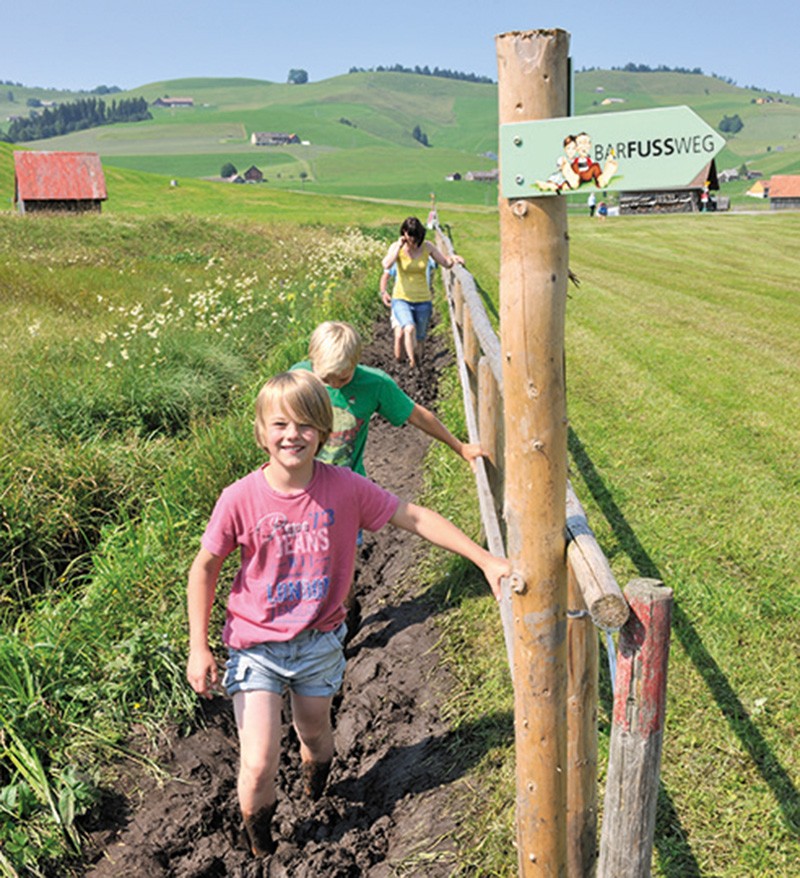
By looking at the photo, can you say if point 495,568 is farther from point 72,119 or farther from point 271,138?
point 72,119

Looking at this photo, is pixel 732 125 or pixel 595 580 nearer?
pixel 595 580

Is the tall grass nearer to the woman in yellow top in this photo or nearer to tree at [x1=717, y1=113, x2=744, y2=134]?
the woman in yellow top

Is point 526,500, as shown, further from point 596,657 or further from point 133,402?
point 133,402

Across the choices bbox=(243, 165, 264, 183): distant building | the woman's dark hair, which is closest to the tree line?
bbox=(243, 165, 264, 183): distant building

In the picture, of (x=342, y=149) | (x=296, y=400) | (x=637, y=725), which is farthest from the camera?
(x=342, y=149)

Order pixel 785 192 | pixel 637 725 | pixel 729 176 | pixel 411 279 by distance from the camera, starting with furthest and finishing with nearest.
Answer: pixel 729 176
pixel 785 192
pixel 411 279
pixel 637 725

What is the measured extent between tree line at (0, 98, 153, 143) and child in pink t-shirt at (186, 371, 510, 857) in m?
187

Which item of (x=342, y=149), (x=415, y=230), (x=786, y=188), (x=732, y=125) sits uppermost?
(x=732, y=125)

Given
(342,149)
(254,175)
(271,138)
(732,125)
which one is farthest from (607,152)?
(732,125)

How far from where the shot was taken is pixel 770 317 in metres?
12.0

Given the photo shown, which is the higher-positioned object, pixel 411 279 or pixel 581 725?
pixel 411 279

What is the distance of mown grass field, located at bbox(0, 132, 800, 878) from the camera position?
3.08m

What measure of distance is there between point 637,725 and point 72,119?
206553mm

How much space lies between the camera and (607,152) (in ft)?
5.65
